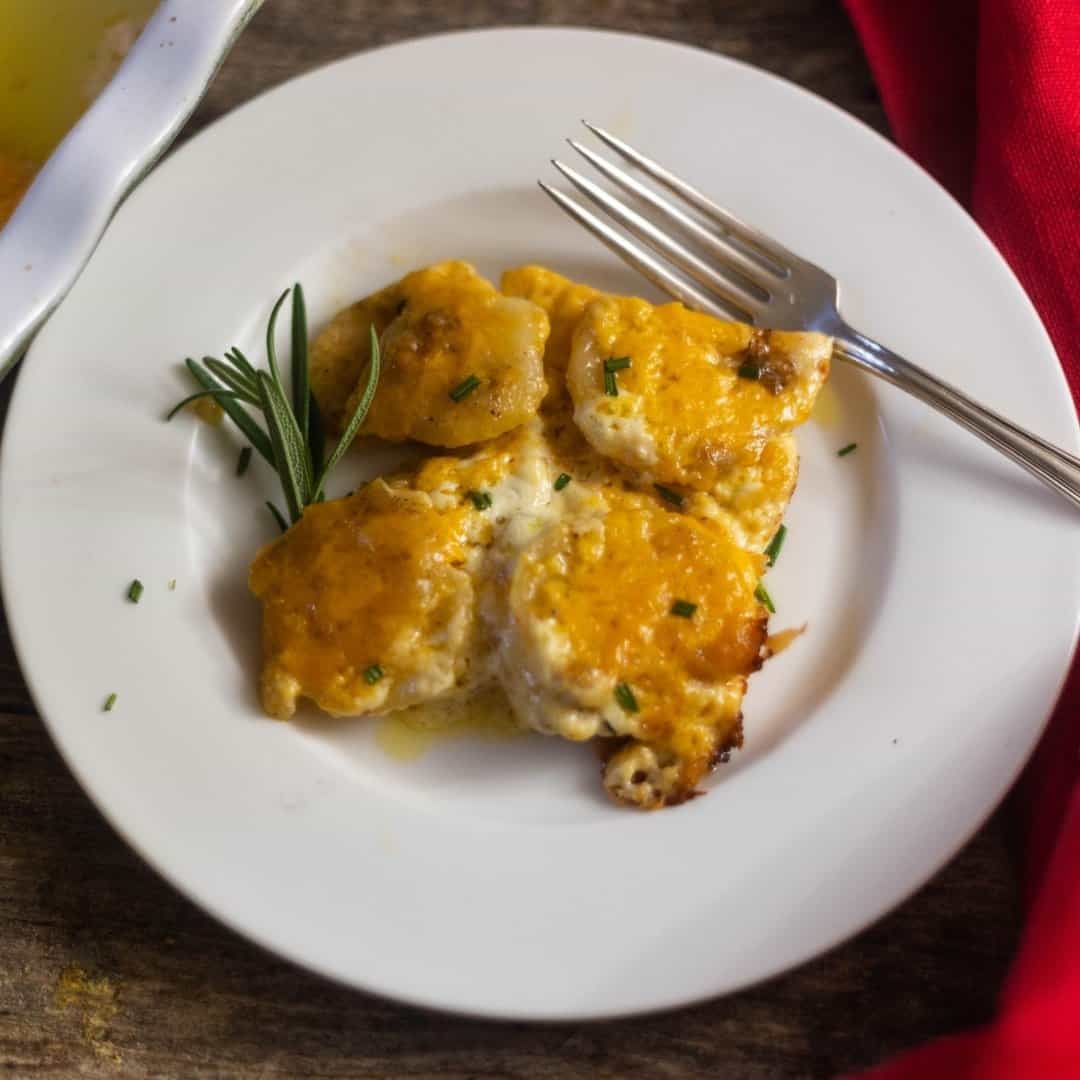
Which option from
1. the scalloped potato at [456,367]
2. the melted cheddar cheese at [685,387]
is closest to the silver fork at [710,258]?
the melted cheddar cheese at [685,387]

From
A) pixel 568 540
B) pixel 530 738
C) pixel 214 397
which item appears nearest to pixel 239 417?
pixel 214 397

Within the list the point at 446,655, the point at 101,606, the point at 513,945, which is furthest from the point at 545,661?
the point at 101,606

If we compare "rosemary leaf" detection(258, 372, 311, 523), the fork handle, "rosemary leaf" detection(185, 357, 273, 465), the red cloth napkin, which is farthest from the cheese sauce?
the fork handle

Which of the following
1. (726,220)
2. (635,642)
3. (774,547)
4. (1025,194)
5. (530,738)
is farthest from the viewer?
(1025,194)

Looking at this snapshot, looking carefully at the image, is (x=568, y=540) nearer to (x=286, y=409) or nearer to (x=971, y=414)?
(x=286, y=409)

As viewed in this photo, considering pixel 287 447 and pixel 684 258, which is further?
pixel 684 258

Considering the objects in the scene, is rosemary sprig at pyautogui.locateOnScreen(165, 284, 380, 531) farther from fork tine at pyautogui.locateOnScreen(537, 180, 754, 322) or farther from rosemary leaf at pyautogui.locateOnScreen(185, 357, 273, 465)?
fork tine at pyautogui.locateOnScreen(537, 180, 754, 322)

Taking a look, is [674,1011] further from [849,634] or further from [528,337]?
[528,337]

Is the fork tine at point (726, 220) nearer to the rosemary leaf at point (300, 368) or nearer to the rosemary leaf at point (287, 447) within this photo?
the rosemary leaf at point (300, 368)

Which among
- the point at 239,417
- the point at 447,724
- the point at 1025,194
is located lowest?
the point at 447,724
